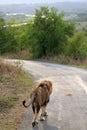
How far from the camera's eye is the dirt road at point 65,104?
1206 centimetres

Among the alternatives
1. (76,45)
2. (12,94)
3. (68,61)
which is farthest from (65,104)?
(76,45)

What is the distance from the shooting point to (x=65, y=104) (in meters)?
15.3

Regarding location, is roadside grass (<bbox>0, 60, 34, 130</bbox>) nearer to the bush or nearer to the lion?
the lion

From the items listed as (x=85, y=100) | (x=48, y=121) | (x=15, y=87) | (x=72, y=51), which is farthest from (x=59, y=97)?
(x=72, y=51)

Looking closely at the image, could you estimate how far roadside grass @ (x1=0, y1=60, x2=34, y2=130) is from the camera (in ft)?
41.2

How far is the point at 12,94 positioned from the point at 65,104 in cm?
272

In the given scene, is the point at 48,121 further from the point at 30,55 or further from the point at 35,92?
the point at 30,55

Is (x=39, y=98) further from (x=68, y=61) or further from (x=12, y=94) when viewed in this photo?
(x=68, y=61)

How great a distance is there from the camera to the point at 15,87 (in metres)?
18.9

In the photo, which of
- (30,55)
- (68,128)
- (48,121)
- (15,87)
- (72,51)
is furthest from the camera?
(30,55)

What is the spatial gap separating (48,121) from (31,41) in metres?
30.1

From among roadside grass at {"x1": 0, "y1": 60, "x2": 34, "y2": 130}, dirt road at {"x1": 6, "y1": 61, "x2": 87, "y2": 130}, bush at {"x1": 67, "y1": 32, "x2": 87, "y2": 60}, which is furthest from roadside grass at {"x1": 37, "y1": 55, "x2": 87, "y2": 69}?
roadside grass at {"x1": 0, "y1": 60, "x2": 34, "y2": 130}

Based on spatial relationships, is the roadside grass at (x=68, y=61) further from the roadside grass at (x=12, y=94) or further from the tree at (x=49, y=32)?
the roadside grass at (x=12, y=94)

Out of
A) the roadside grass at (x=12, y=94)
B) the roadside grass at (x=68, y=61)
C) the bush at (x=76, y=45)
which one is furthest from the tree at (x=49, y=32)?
the roadside grass at (x=12, y=94)
